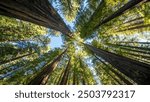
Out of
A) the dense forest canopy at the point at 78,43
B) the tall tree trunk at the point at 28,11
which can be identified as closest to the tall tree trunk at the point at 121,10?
the dense forest canopy at the point at 78,43

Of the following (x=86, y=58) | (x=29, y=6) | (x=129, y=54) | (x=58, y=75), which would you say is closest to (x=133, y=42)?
(x=129, y=54)

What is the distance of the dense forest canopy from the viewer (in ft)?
36.7

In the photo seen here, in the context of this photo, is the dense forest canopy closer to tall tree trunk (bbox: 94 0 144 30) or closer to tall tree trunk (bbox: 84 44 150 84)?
tall tree trunk (bbox: 94 0 144 30)

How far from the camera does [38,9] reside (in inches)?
283

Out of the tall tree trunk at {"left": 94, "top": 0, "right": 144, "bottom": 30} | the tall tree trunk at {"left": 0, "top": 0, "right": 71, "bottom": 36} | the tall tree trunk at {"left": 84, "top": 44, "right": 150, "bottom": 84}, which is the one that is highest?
the tall tree trunk at {"left": 0, "top": 0, "right": 71, "bottom": 36}

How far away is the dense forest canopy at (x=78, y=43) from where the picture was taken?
11.2 meters

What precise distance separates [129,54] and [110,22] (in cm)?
181

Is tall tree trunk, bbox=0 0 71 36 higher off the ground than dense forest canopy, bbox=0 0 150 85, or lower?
higher

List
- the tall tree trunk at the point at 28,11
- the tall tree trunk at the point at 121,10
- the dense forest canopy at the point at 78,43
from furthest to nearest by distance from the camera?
1. the dense forest canopy at the point at 78,43
2. the tall tree trunk at the point at 121,10
3. the tall tree trunk at the point at 28,11

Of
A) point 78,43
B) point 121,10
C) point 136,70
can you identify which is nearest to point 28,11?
point 136,70

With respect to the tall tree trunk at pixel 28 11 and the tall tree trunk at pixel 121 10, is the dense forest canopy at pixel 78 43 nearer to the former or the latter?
A: the tall tree trunk at pixel 121 10

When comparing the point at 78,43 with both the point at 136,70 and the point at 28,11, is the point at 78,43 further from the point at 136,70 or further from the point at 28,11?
the point at 136,70

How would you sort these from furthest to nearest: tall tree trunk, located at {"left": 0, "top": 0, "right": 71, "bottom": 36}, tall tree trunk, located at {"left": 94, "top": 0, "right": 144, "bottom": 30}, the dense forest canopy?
the dense forest canopy, tall tree trunk, located at {"left": 94, "top": 0, "right": 144, "bottom": 30}, tall tree trunk, located at {"left": 0, "top": 0, "right": 71, "bottom": 36}

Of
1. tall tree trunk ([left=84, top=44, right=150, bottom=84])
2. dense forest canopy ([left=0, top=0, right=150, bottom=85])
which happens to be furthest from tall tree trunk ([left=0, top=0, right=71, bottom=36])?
tall tree trunk ([left=84, top=44, right=150, bottom=84])
